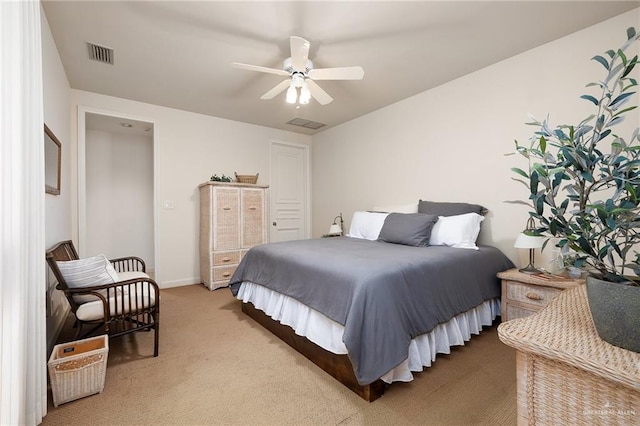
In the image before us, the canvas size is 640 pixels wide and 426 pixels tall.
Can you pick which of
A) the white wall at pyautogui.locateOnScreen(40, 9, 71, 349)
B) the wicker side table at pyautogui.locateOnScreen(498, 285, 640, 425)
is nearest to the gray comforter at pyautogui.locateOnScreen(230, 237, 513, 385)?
the wicker side table at pyautogui.locateOnScreen(498, 285, 640, 425)

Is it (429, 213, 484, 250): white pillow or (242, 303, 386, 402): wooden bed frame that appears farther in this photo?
(429, 213, 484, 250): white pillow

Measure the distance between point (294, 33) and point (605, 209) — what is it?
241 cm

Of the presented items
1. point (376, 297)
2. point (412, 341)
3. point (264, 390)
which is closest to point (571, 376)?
point (376, 297)

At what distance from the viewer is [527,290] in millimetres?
2279

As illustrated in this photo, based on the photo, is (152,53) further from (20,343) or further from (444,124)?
(444,124)

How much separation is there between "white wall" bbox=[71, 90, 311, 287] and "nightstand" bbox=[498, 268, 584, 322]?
3.96 m

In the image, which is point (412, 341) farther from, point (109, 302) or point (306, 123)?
point (306, 123)

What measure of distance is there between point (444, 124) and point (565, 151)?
2834 millimetres

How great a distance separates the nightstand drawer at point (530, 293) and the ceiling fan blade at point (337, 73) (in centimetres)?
221

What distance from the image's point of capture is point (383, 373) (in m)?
1.51

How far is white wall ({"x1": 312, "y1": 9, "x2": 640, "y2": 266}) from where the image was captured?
→ 7.90 ft

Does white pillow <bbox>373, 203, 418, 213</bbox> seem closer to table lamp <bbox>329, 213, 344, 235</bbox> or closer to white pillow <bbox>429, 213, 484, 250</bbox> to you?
white pillow <bbox>429, 213, 484, 250</bbox>

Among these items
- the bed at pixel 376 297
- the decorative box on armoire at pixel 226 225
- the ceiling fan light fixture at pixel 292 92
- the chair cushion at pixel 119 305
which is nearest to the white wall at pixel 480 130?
the bed at pixel 376 297

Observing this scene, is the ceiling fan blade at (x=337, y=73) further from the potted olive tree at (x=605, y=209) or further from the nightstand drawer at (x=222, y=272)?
the nightstand drawer at (x=222, y=272)
